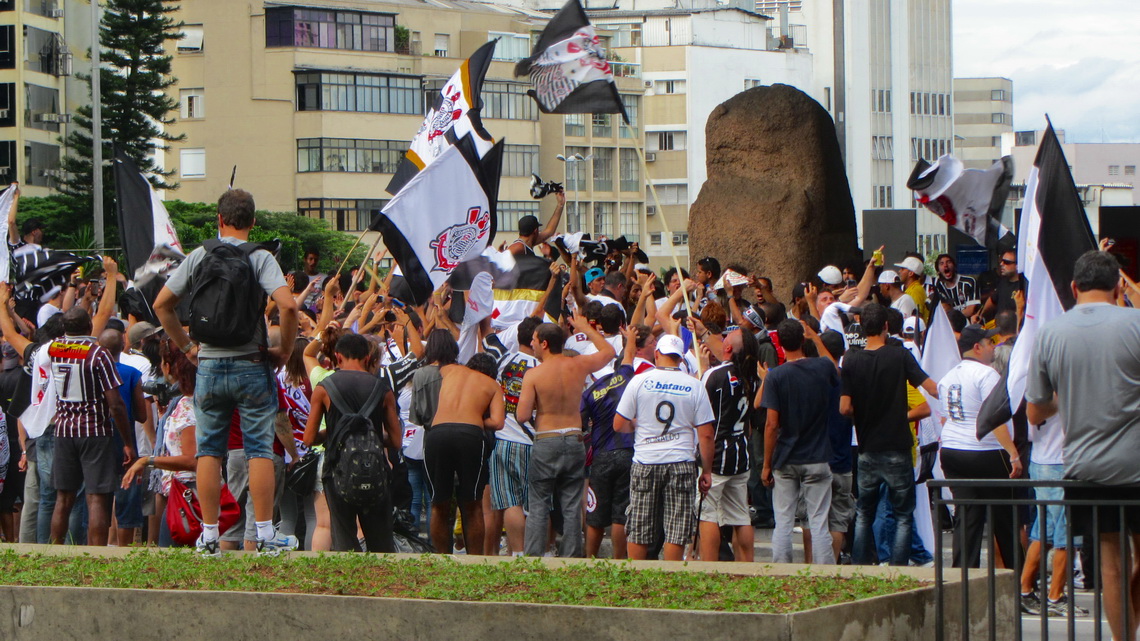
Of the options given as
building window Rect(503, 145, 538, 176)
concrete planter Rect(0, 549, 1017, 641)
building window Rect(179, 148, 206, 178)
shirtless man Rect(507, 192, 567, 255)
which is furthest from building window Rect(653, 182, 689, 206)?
concrete planter Rect(0, 549, 1017, 641)

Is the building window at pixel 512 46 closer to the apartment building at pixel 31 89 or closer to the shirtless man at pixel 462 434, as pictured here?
the apartment building at pixel 31 89

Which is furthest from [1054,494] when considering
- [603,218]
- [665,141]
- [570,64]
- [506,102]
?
[665,141]

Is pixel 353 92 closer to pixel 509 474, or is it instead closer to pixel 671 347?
pixel 509 474

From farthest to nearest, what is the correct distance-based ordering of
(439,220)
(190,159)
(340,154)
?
(190,159) → (340,154) → (439,220)

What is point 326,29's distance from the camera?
7281 cm

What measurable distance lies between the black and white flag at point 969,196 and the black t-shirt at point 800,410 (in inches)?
147

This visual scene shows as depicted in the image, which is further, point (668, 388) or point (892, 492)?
point (892, 492)

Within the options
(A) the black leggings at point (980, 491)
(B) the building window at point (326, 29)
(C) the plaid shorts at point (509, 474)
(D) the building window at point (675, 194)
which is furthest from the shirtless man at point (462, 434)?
(D) the building window at point (675, 194)

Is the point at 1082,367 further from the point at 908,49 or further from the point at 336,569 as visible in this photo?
the point at 908,49

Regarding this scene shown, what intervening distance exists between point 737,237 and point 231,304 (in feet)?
39.1

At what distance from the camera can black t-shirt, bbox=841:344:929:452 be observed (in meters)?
10.5

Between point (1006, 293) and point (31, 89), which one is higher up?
point (31, 89)

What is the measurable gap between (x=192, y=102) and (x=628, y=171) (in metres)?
26.3

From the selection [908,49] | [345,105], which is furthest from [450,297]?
[908,49]
